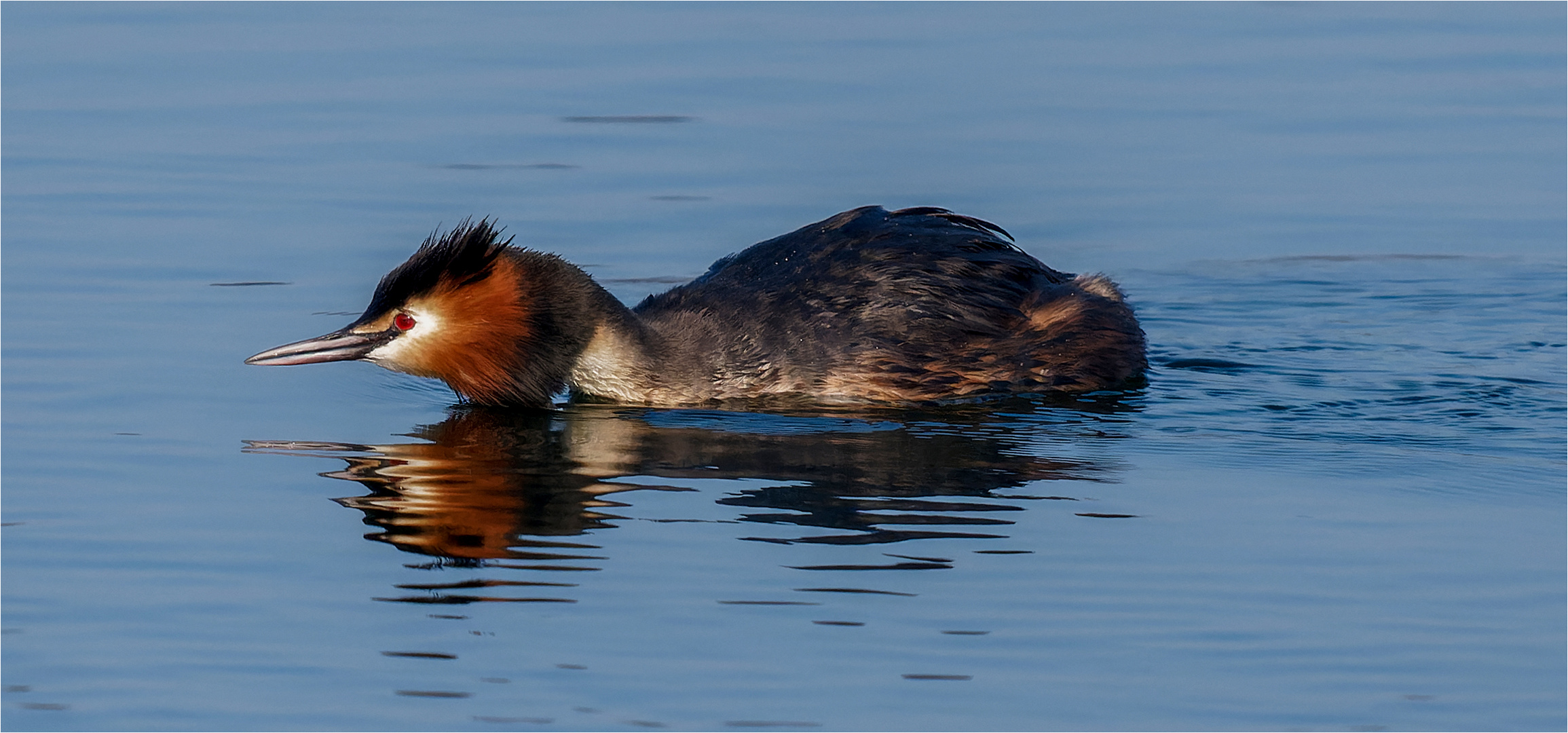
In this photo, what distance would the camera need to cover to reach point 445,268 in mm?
9914

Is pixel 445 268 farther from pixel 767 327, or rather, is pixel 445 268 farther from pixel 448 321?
pixel 767 327

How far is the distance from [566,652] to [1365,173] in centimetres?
944

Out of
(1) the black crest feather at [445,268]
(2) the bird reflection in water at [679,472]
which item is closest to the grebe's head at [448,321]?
(1) the black crest feather at [445,268]

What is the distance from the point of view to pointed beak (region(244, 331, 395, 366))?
992 centimetres

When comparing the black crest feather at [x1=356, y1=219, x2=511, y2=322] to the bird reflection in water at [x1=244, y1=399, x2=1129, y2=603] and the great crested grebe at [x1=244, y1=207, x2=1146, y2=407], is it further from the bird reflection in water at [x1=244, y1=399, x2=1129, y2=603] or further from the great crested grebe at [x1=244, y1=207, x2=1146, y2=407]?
the bird reflection in water at [x1=244, y1=399, x2=1129, y2=603]

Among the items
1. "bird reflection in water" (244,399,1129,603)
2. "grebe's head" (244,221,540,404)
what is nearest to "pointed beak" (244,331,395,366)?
"grebe's head" (244,221,540,404)

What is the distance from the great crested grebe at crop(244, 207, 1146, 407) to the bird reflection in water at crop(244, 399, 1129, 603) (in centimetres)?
18

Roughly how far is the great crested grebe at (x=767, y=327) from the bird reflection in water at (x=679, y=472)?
0.60ft

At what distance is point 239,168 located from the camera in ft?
47.8

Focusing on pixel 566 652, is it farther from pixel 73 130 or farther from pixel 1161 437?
pixel 73 130

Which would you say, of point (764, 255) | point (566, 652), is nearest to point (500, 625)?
point (566, 652)

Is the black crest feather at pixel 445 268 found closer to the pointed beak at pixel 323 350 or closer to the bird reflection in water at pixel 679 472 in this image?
the pointed beak at pixel 323 350

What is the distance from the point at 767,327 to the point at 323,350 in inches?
81.5

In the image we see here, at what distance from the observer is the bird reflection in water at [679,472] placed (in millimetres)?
7898
